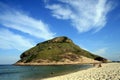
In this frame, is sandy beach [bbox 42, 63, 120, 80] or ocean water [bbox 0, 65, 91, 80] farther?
ocean water [bbox 0, 65, 91, 80]

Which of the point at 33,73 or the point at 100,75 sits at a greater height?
the point at 33,73

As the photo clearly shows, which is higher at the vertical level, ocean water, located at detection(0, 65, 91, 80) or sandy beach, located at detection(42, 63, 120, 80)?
ocean water, located at detection(0, 65, 91, 80)

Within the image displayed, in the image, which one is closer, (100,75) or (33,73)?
(100,75)

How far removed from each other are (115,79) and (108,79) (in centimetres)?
116

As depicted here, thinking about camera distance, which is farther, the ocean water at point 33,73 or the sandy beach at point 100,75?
the ocean water at point 33,73

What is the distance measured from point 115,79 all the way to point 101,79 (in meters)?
2.34

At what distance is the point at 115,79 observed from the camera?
2184 centimetres

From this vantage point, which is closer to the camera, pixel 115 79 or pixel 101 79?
pixel 115 79

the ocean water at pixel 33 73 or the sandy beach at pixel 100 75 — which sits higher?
the ocean water at pixel 33 73

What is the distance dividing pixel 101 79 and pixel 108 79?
1.18m

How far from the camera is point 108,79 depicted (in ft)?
75.0

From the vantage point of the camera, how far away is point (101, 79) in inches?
939
